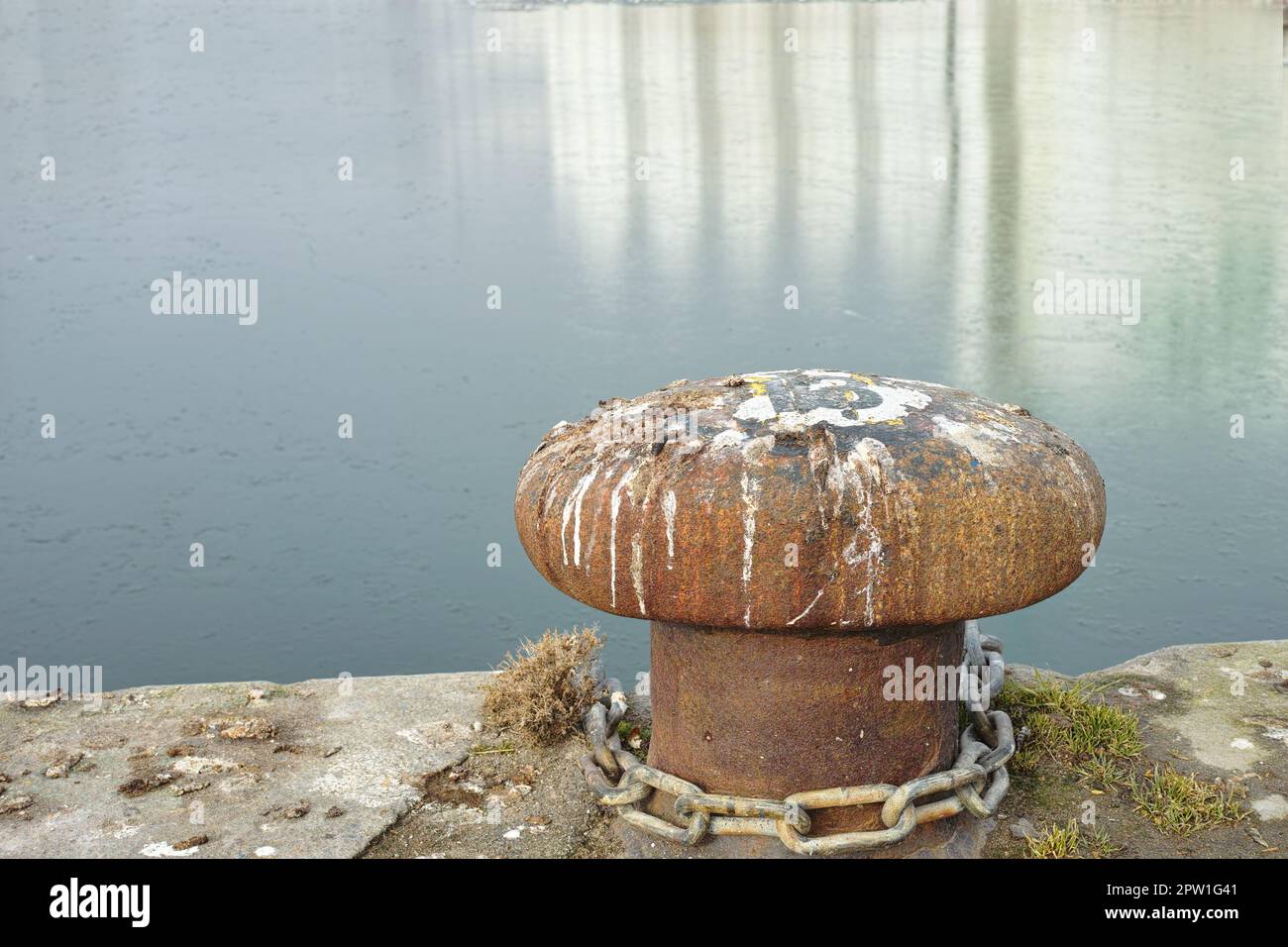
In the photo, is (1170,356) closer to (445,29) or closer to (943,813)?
(943,813)

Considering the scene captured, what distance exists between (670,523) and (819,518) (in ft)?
1.21

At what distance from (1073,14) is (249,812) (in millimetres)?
23484

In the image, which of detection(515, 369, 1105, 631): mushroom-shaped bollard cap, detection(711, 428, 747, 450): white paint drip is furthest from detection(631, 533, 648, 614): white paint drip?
detection(711, 428, 747, 450): white paint drip

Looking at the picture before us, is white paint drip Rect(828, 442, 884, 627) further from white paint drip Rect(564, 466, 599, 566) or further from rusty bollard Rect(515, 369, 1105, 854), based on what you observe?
white paint drip Rect(564, 466, 599, 566)

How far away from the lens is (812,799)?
3596 millimetres

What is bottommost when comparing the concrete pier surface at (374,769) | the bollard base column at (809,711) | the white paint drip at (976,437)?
the concrete pier surface at (374,769)

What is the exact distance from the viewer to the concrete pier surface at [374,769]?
3795mm

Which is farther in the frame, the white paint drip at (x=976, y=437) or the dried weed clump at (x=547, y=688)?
the dried weed clump at (x=547, y=688)

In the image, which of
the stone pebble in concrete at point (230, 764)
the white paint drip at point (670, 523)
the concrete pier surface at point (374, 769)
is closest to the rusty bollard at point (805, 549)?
the white paint drip at point (670, 523)

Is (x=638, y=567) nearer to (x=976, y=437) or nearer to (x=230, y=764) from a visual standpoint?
(x=976, y=437)

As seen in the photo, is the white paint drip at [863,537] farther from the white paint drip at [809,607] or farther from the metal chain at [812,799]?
the metal chain at [812,799]

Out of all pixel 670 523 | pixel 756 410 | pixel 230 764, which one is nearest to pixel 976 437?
pixel 756 410

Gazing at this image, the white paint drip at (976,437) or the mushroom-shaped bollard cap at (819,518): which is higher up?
the white paint drip at (976,437)

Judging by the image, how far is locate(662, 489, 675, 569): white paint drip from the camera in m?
3.35
